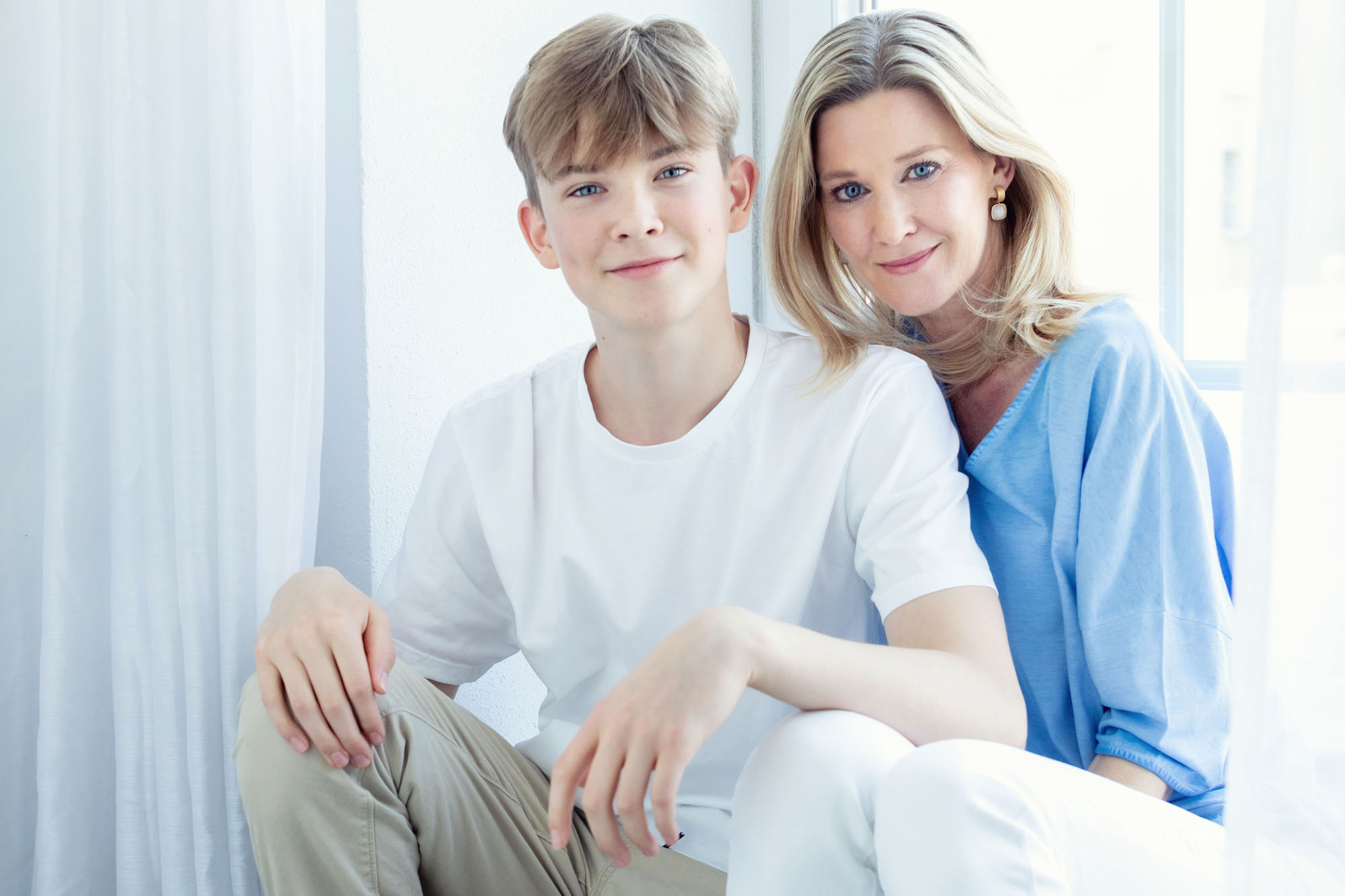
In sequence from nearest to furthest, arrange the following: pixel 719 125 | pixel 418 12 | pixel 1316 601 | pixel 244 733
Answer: pixel 1316 601 → pixel 244 733 → pixel 719 125 → pixel 418 12

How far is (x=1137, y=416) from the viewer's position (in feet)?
2.75

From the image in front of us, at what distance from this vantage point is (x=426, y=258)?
107 cm

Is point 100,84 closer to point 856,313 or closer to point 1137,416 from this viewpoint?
point 856,313

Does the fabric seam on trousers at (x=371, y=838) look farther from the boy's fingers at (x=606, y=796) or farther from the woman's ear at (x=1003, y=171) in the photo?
the woman's ear at (x=1003, y=171)

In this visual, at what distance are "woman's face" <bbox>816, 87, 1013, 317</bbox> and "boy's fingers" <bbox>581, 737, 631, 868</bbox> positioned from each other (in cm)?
54

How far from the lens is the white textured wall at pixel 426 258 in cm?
102

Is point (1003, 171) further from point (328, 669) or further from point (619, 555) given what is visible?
point (328, 669)

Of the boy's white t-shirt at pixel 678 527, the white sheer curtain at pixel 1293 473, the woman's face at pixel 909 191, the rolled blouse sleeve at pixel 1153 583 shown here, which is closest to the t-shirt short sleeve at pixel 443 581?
the boy's white t-shirt at pixel 678 527

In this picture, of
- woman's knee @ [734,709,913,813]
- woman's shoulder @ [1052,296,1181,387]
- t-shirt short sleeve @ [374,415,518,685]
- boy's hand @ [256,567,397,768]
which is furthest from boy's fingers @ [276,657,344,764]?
woman's shoulder @ [1052,296,1181,387]

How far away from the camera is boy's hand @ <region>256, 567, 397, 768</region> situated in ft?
2.39

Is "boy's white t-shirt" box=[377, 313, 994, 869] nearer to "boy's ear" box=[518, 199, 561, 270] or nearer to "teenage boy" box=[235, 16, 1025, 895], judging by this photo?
"teenage boy" box=[235, 16, 1025, 895]

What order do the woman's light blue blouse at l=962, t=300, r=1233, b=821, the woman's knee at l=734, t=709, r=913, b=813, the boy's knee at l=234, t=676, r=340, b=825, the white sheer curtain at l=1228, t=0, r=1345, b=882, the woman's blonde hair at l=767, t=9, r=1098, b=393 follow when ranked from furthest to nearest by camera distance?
the woman's blonde hair at l=767, t=9, r=1098, b=393 < the woman's light blue blouse at l=962, t=300, r=1233, b=821 < the boy's knee at l=234, t=676, r=340, b=825 < the woman's knee at l=734, t=709, r=913, b=813 < the white sheer curtain at l=1228, t=0, r=1345, b=882

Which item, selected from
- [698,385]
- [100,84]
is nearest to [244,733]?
[698,385]

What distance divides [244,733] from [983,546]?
64cm
